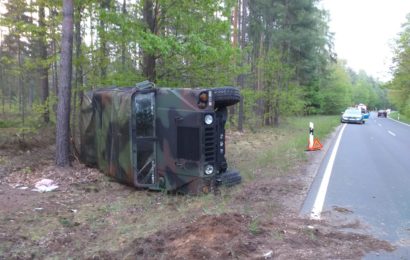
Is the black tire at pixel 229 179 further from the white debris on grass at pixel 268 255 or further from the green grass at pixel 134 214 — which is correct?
the white debris on grass at pixel 268 255

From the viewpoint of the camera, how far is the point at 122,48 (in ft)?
41.8

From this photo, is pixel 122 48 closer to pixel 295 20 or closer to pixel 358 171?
pixel 358 171

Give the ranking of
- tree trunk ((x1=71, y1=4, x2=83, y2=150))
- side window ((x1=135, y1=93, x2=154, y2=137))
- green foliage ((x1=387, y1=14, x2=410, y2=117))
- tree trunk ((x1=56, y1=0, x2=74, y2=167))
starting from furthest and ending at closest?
1. green foliage ((x1=387, y1=14, x2=410, y2=117))
2. tree trunk ((x1=71, y1=4, x2=83, y2=150))
3. tree trunk ((x1=56, y1=0, x2=74, y2=167))
4. side window ((x1=135, y1=93, x2=154, y2=137))

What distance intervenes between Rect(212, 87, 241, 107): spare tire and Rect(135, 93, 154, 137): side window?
4.40ft

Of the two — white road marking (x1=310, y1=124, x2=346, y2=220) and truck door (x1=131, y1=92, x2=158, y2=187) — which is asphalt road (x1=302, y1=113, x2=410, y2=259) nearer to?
white road marking (x1=310, y1=124, x2=346, y2=220)

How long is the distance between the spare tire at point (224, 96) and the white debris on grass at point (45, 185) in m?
3.97

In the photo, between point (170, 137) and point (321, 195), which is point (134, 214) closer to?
point (170, 137)

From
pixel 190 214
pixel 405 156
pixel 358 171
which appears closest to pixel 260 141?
pixel 405 156

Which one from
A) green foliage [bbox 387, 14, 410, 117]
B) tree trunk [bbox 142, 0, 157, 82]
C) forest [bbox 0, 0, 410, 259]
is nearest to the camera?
forest [bbox 0, 0, 410, 259]

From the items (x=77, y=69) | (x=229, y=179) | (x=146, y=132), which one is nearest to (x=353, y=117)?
(x=77, y=69)

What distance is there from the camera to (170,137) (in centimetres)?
809

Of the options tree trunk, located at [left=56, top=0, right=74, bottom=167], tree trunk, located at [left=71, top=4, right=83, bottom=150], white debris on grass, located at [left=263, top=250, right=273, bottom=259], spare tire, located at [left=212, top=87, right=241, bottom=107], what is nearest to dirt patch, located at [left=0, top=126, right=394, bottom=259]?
white debris on grass, located at [left=263, top=250, right=273, bottom=259]

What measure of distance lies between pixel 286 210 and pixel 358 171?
5.05 meters

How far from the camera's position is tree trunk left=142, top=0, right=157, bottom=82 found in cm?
1197
